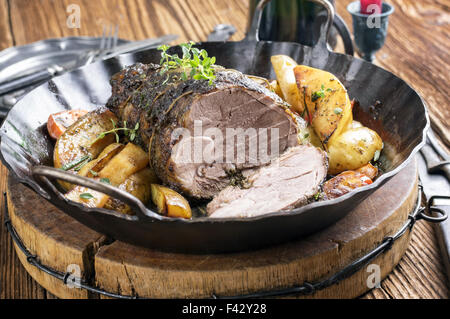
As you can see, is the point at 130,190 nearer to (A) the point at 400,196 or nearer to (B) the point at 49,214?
(B) the point at 49,214

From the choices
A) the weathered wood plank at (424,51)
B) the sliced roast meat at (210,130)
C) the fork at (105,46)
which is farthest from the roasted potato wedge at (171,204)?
the weathered wood plank at (424,51)

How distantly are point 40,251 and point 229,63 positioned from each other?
5.15 feet

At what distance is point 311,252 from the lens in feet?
6.37

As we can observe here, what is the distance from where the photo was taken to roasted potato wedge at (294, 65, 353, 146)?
2.41 m

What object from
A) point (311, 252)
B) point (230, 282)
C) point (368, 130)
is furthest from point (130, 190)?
point (368, 130)

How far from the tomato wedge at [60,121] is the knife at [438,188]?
5.73 feet

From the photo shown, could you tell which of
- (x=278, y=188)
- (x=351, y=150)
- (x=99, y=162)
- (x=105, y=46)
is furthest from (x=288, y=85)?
(x=105, y=46)

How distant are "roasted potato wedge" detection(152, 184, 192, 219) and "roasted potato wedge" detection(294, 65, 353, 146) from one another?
0.75m

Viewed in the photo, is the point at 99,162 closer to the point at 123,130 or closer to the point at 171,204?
the point at 123,130

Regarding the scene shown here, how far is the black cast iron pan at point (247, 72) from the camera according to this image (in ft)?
5.63

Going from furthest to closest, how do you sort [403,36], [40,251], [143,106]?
[403,36] → [143,106] → [40,251]

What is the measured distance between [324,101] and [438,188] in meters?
0.68

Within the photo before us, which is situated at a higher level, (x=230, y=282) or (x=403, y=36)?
(x=230, y=282)

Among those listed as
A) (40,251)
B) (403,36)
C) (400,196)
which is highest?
(40,251)
